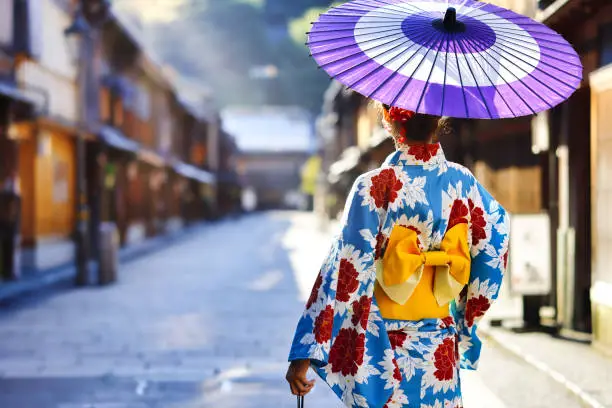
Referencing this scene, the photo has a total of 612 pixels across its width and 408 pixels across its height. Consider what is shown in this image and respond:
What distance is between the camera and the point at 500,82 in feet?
9.57

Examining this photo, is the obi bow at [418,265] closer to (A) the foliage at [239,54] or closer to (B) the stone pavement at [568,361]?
(B) the stone pavement at [568,361]

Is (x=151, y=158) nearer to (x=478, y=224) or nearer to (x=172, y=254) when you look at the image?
(x=172, y=254)

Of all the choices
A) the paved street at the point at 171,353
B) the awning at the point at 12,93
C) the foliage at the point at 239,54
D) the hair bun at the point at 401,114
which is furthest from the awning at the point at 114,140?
the foliage at the point at 239,54

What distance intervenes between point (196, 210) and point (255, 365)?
4509 centimetres

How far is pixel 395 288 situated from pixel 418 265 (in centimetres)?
11

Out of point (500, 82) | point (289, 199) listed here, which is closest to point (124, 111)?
point (500, 82)

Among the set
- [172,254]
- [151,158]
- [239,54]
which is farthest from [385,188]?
[239,54]

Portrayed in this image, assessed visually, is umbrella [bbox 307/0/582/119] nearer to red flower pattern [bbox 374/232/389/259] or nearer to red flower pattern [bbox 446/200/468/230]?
red flower pattern [bbox 446/200/468/230]

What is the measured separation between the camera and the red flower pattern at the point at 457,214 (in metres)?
2.70

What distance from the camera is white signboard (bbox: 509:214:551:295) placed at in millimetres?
8359

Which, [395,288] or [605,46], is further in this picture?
[605,46]

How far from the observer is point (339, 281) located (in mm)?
2625

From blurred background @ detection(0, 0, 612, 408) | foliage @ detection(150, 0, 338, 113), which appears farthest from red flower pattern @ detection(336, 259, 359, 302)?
foliage @ detection(150, 0, 338, 113)

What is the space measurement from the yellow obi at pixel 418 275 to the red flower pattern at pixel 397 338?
6 cm
